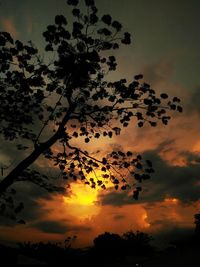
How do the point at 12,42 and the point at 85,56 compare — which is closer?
the point at 12,42

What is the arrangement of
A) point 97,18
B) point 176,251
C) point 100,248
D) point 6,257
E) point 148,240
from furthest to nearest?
point 148,240
point 100,248
point 6,257
point 176,251
point 97,18

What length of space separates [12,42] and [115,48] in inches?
152

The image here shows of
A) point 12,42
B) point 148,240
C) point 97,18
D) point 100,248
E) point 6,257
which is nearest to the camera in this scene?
point 12,42

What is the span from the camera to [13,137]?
570 inches

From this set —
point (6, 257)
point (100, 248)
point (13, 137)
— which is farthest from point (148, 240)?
point (13, 137)

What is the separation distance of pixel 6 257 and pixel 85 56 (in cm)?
1785

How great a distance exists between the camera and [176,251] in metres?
18.9

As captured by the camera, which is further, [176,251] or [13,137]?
[176,251]

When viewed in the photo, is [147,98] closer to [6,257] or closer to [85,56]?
[85,56]

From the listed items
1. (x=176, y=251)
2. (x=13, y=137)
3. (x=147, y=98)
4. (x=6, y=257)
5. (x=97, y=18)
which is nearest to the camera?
(x=97, y=18)

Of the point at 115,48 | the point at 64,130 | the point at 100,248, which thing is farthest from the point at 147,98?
the point at 100,248

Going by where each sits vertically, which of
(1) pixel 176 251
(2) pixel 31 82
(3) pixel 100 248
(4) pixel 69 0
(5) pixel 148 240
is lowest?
(1) pixel 176 251

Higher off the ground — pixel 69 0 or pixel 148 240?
pixel 148 240

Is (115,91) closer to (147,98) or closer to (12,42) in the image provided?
(147,98)
